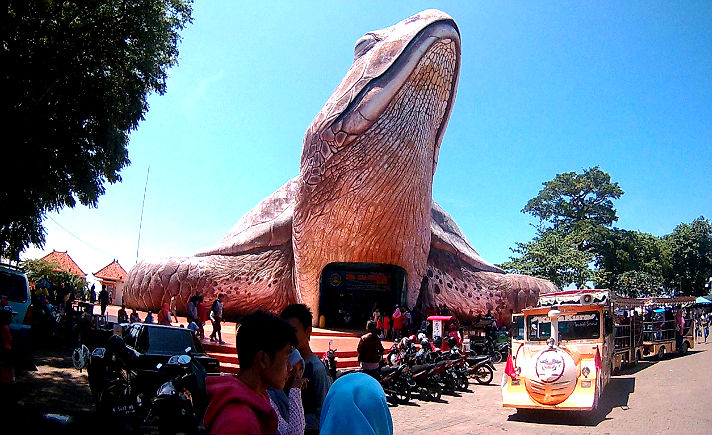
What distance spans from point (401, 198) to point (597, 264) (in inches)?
1028

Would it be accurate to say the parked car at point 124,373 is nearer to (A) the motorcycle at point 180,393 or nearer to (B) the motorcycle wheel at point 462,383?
(A) the motorcycle at point 180,393

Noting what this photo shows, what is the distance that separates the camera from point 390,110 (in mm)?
12797

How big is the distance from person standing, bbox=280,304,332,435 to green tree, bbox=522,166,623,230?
38.2 metres

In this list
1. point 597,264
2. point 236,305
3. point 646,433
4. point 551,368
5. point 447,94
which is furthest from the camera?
point 597,264

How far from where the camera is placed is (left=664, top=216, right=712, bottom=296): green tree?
3716 centimetres

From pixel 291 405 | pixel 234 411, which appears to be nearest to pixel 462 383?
pixel 291 405

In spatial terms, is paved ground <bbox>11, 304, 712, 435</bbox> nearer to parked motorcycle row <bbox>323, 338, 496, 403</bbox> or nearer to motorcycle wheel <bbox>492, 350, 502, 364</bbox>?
parked motorcycle row <bbox>323, 338, 496, 403</bbox>

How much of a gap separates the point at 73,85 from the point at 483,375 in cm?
982

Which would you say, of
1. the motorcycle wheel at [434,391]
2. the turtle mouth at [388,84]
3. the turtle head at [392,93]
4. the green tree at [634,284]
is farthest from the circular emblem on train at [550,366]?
the green tree at [634,284]

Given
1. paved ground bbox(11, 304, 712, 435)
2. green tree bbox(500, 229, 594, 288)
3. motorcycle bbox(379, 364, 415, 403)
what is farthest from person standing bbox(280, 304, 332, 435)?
green tree bbox(500, 229, 594, 288)

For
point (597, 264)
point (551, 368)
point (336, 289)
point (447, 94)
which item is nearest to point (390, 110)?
point (447, 94)

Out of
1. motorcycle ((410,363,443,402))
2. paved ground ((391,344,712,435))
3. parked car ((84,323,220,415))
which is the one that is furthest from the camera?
motorcycle ((410,363,443,402))

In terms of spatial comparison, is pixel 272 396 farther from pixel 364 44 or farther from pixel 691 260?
pixel 691 260

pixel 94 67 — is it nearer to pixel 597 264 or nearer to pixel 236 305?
pixel 236 305
